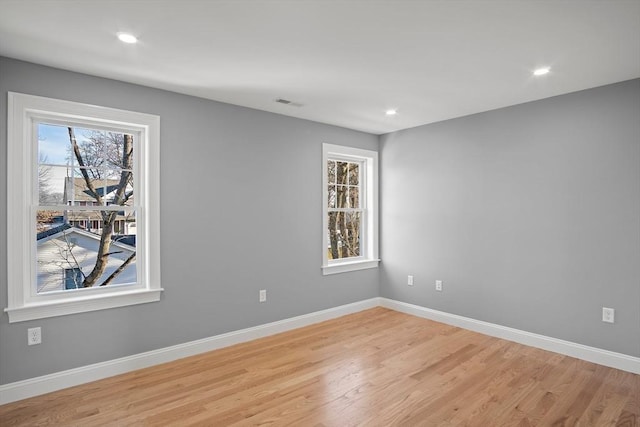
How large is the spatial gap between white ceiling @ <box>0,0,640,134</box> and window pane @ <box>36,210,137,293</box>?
1209 millimetres

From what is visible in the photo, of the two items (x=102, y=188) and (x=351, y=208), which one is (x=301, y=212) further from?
(x=102, y=188)

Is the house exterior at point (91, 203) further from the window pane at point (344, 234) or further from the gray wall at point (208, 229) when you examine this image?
the window pane at point (344, 234)

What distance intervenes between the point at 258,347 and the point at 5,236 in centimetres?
229

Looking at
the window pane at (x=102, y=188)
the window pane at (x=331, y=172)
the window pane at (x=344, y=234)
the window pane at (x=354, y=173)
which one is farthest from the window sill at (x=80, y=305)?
the window pane at (x=354, y=173)

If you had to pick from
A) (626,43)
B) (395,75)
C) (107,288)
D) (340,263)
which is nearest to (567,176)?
(626,43)

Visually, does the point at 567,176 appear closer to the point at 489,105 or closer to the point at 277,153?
the point at 489,105

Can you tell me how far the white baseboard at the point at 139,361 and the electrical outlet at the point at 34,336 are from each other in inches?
10.7

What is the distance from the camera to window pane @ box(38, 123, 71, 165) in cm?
284

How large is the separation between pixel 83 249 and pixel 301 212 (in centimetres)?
223

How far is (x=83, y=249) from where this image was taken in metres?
3.03

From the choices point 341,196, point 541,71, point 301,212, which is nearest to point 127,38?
point 301,212

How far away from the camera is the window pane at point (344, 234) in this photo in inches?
194

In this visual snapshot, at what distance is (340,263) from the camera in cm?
481

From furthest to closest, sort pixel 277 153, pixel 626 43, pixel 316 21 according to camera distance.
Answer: pixel 277 153
pixel 626 43
pixel 316 21
